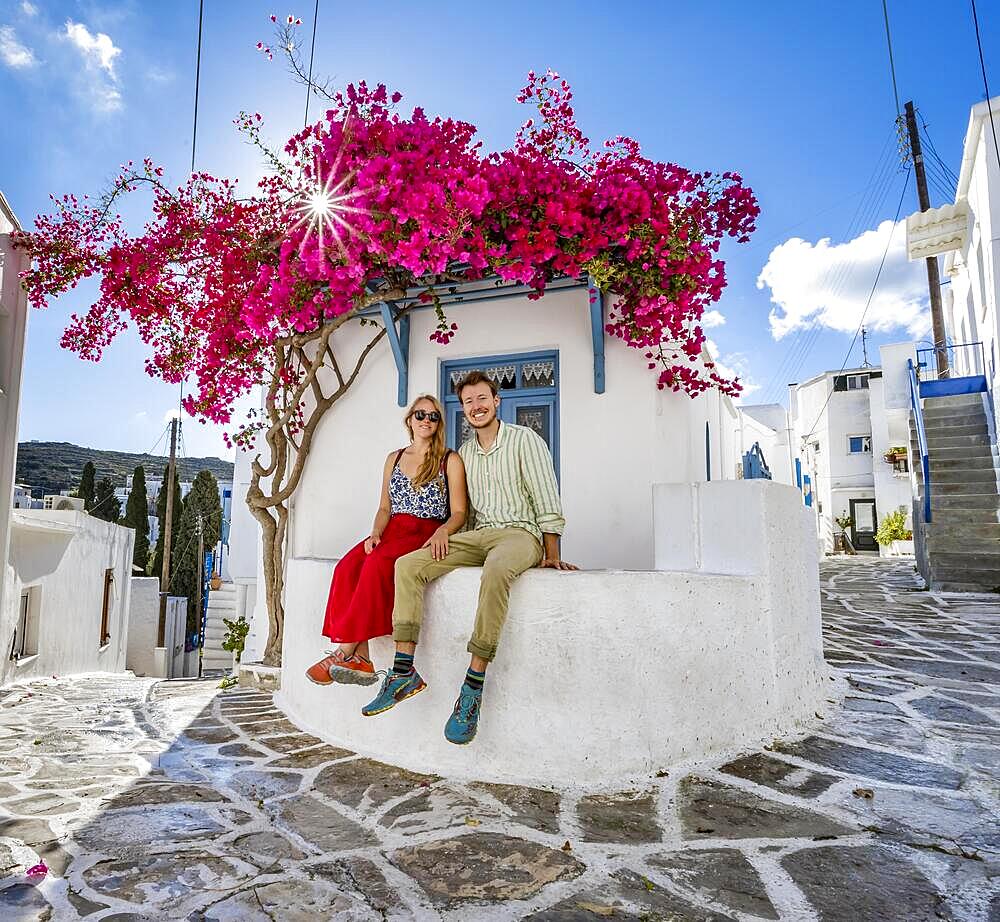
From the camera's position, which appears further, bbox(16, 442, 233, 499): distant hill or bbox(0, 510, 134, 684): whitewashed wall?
bbox(16, 442, 233, 499): distant hill

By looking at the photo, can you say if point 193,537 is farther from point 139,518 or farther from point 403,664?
point 403,664

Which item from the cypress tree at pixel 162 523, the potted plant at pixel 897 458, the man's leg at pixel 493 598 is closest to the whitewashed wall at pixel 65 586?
the man's leg at pixel 493 598

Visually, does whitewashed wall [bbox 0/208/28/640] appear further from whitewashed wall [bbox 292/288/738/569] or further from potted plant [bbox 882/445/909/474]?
potted plant [bbox 882/445/909/474]

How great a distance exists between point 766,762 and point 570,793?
107cm

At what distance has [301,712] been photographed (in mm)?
4863

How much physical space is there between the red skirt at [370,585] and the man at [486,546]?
0.18m

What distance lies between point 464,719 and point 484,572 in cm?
71

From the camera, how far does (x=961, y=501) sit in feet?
35.3

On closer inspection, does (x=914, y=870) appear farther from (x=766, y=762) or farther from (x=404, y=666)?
(x=404, y=666)

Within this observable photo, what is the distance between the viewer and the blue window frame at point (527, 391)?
5582mm

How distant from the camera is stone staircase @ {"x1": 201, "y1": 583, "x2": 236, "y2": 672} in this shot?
21312mm

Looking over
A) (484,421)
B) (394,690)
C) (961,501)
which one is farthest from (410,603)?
(961,501)

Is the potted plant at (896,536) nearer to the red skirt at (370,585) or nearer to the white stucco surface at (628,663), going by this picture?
the white stucco surface at (628,663)

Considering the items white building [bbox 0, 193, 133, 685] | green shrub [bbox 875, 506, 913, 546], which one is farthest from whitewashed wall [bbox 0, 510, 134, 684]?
green shrub [bbox 875, 506, 913, 546]
